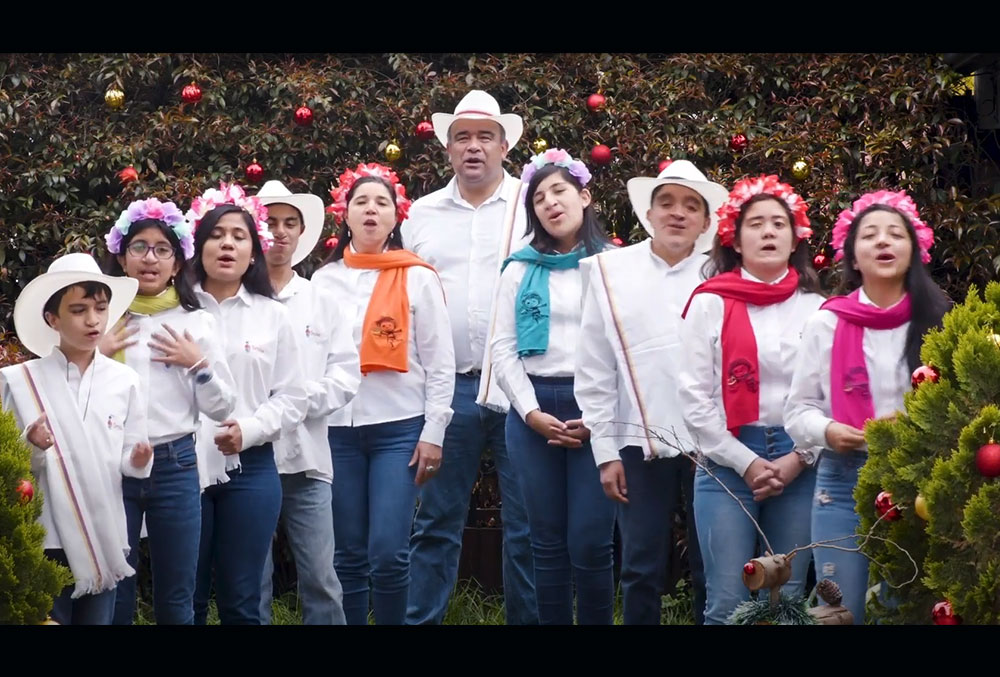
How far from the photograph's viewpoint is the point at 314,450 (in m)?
5.79

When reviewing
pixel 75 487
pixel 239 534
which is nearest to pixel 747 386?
pixel 239 534

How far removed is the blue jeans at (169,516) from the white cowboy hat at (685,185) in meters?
1.84

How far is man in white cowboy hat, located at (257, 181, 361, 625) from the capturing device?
227 inches

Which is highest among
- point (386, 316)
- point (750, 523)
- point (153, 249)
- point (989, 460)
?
point (153, 249)

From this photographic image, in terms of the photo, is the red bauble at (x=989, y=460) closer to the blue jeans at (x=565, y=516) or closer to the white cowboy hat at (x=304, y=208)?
the blue jeans at (x=565, y=516)

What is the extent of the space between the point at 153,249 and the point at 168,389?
52cm

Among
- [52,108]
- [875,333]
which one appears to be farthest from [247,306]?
[875,333]

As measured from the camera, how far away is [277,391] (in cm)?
571

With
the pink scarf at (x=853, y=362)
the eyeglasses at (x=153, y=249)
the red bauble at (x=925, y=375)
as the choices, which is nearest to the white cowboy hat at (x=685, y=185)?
the pink scarf at (x=853, y=362)

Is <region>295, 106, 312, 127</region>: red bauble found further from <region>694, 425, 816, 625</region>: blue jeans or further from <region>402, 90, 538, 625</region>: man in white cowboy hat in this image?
<region>694, 425, 816, 625</region>: blue jeans

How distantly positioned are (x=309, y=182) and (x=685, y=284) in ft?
4.94

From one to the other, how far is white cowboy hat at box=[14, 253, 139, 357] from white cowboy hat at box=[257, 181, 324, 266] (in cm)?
64

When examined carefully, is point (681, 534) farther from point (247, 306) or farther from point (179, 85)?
point (179, 85)

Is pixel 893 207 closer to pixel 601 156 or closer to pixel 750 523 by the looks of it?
pixel 601 156
